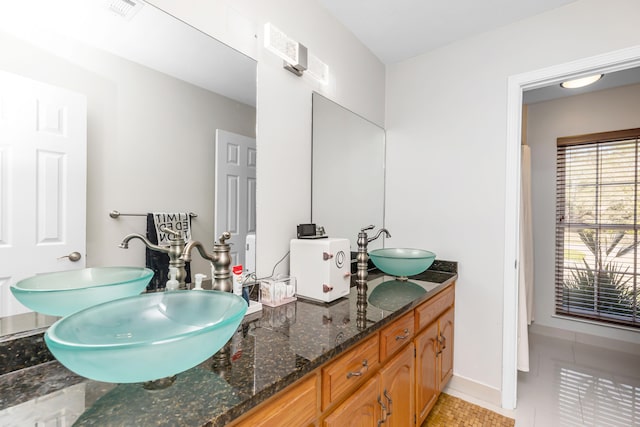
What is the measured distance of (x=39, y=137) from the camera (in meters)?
0.86

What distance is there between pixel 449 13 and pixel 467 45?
0.37 metres

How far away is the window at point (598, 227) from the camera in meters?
2.99

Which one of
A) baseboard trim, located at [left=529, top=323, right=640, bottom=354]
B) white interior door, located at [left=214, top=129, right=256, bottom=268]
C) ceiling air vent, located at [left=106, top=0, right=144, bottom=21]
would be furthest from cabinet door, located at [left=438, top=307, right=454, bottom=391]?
ceiling air vent, located at [left=106, top=0, right=144, bottom=21]

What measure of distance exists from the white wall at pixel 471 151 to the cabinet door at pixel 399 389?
2.91ft

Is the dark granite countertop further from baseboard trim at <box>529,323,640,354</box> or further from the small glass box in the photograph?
baseboard trim at <box>529,323,640,354</box>

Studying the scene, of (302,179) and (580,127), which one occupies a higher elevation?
(580,127)

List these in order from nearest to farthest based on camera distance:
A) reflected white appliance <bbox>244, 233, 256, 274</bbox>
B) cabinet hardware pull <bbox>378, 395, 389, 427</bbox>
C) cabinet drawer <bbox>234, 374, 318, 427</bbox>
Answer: cabinet drawer <bbox>234, 374, 318, 427</bbox> < cabinet hardware pull <bbox>378, 395, 389, 427</bbox> < reflected white appliance <bbox>244, 233, 256, 274</bbox>

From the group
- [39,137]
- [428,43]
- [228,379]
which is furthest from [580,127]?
[39,137]

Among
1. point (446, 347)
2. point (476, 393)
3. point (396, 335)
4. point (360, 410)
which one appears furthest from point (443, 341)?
point (360, 410)

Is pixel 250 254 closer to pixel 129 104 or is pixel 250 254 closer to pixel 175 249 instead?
pixel 175 249

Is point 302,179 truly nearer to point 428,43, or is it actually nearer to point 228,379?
point 228,379

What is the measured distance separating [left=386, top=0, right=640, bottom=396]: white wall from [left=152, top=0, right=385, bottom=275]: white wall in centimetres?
79

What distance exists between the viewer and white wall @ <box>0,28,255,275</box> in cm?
93

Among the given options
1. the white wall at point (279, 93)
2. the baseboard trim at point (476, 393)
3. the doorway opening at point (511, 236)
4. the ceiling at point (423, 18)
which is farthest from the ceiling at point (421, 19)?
the baseboard trim at point (476, 393)
